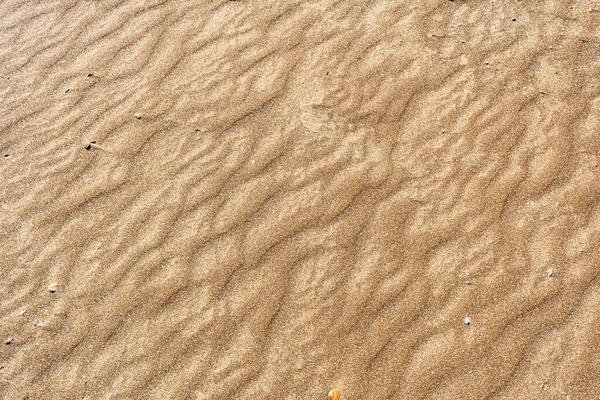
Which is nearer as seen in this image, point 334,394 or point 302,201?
point 334,394

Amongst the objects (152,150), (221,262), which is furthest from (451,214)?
(152,150)

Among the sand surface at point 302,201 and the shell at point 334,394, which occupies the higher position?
the sand surface at point 302,201

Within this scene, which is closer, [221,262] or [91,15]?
[221,262]

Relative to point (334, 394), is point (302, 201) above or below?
above

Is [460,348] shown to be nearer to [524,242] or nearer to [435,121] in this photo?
[524,242]
